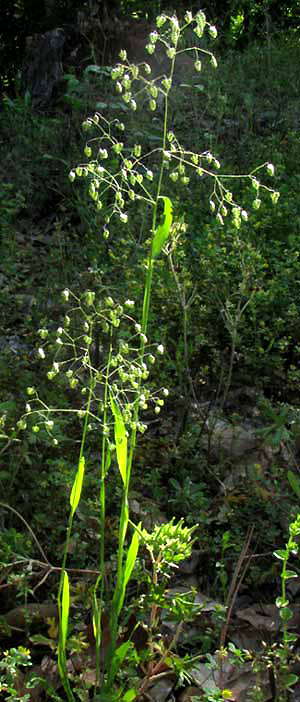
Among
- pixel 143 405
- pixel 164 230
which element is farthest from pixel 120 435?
pixel 164 230

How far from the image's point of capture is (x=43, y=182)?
5.55 meters

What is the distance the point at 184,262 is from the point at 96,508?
1789 mm

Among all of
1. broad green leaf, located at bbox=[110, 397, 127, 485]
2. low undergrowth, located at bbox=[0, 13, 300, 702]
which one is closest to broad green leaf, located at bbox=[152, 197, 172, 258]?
low undergrowth, located at bbox=[0, 13, 300, 702]

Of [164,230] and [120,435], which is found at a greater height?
[164,230]

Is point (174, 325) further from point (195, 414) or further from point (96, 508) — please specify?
point (96, 508)

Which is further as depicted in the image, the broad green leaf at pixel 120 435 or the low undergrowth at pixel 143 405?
the low undergrowth at pixel 143 405

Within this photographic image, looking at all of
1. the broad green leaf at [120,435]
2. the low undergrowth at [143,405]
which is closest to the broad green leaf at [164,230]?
the low undergrowth at [143,405]

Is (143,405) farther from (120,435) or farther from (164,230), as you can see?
(164,230)

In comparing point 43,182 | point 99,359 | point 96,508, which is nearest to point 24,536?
point 96,508

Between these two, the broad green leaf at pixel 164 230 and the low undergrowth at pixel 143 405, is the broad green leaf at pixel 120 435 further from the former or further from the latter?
the broad green leaf at pixel 164 230

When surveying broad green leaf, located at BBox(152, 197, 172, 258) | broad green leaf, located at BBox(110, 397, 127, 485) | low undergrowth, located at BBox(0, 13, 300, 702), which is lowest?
low undergrowth, located at BBox(0, 13, 300, 702)

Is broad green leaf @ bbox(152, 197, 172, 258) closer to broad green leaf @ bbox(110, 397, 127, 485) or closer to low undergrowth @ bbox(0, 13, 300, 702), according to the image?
low undergrowth @ bbox(0, 13, 300, 702)

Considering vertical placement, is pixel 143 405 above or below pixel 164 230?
below

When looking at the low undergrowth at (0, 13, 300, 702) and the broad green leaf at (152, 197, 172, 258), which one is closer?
the broad green leaf at (152, 197, 172, 258)
